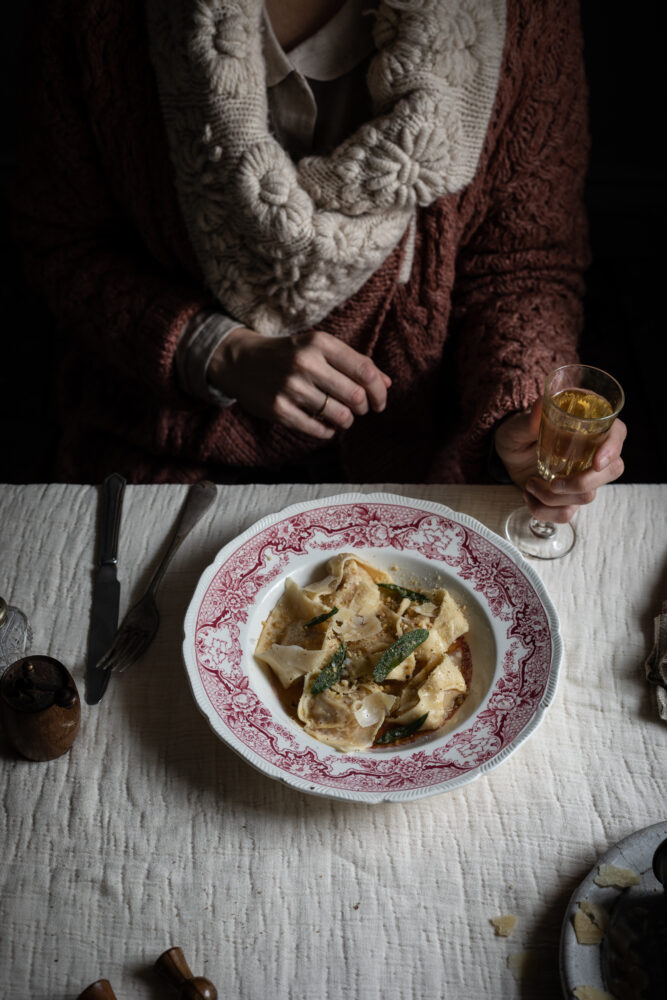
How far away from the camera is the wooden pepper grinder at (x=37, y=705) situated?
86 cm

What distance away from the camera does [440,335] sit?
4.81 ft

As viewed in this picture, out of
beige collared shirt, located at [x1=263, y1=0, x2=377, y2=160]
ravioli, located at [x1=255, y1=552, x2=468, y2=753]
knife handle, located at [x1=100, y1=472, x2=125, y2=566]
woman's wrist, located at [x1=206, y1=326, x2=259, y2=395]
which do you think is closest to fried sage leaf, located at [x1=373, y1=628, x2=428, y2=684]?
ravioli, located at [x1=255, y1=552, x2=468, y2=753]

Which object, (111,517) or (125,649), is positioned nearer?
(125,649)

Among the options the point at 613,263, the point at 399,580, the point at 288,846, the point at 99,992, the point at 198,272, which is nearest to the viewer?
the point at 99,992

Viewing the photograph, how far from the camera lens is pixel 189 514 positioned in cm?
116

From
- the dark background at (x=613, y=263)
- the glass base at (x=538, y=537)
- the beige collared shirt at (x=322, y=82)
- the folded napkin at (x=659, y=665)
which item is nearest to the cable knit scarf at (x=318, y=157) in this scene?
the beige collared shirt at (x=322, y=82)

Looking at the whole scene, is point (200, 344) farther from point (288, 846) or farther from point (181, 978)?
point (181, 978)

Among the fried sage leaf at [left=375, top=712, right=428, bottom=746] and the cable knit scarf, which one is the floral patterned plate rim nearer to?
the fried sage leaf at [left=375, top=712, right=428, bottom=746]

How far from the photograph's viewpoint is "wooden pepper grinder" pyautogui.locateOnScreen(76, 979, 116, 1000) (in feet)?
2.45

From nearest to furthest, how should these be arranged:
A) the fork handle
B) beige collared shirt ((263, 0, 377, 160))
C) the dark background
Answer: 1. the fork handle
2. beige collared shirt ((263, 0, 377, 160))
3. the dark background

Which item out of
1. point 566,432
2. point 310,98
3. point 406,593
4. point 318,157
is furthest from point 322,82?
point 406,593

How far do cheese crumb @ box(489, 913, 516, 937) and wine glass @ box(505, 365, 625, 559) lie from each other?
1.54ft

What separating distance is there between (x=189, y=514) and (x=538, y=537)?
484 millimetres

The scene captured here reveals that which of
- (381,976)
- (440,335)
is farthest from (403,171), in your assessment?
(381,976)
